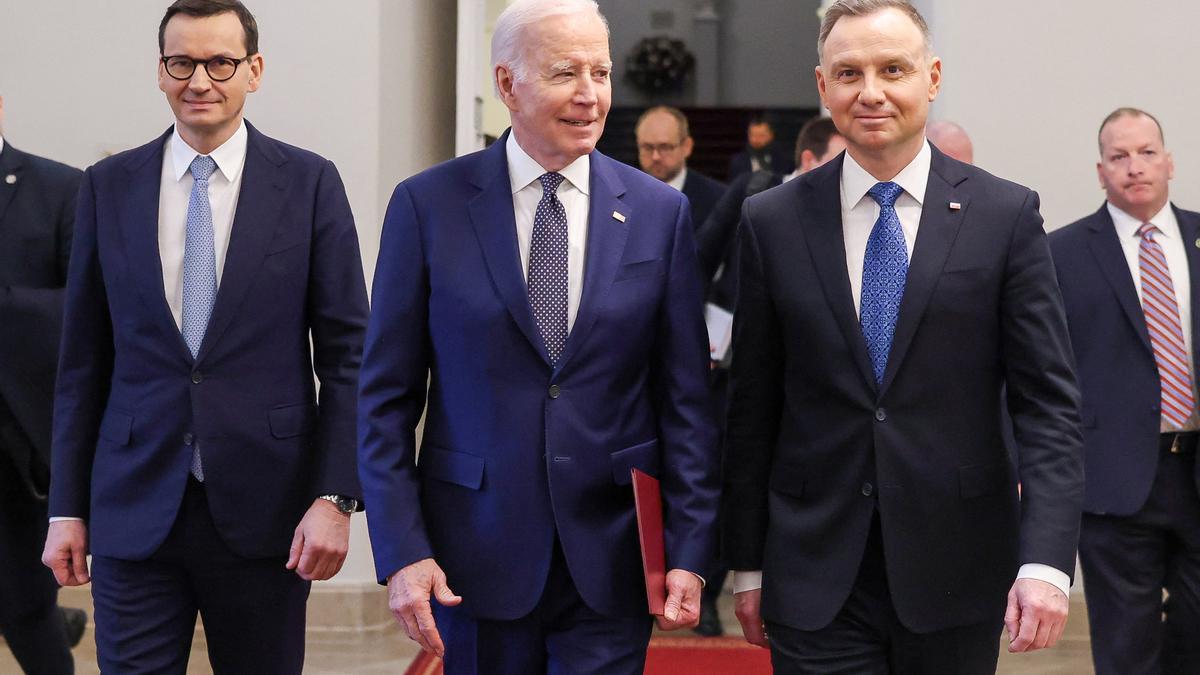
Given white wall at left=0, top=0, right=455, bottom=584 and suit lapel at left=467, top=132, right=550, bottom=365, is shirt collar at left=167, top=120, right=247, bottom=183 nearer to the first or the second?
suit lapel at left=467, top=132, right=550, bottom=365

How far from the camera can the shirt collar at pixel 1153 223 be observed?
4.60 m

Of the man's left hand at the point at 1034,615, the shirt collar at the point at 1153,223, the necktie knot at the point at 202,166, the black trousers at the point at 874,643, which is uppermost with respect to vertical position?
the necktie knot at the point at 202,166

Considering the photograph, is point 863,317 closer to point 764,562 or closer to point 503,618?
point 764,562

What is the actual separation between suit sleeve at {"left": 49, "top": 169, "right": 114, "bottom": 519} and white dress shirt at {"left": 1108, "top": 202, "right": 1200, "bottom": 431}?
2.91m

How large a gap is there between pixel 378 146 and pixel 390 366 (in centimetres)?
325

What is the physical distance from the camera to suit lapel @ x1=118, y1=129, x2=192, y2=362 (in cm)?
294

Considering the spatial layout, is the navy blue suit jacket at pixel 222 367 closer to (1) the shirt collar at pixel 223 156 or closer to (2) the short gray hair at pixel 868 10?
(1) the shirt collar at pixel 223 156

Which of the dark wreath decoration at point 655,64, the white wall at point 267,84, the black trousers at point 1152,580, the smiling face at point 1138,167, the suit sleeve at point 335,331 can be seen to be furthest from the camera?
the dark wreath decoration at point 655,64

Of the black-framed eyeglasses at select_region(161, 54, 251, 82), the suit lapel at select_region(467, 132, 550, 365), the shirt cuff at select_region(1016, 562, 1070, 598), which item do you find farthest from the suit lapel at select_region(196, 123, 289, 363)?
the shirt cuff at select_region(1016, 562, 1070, 598)

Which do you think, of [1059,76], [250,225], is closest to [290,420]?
[250,225]

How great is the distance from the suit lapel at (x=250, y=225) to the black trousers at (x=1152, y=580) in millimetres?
2572

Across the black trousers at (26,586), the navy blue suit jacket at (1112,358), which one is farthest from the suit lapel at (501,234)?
the navy blue suit jacket at (1112,358)

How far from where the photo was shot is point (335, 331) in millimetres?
3055

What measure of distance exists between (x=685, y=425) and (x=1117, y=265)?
7.92ft
